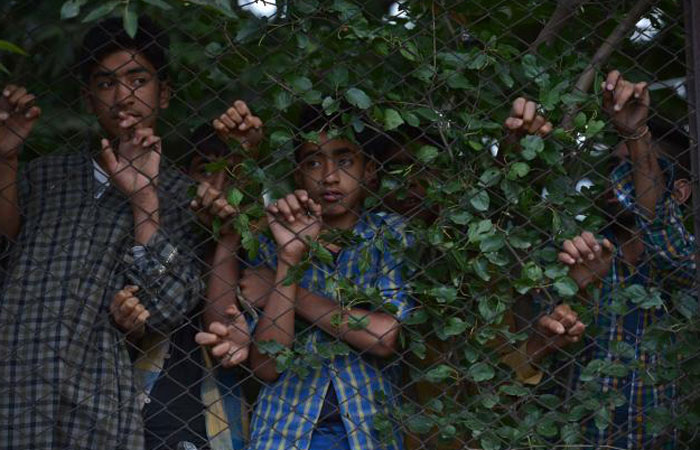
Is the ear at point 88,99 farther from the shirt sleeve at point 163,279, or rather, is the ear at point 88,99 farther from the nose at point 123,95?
the shirt sleeve at point 163,279

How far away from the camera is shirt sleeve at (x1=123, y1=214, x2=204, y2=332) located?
120 inches

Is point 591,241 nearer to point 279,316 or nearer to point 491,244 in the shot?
point 491,244

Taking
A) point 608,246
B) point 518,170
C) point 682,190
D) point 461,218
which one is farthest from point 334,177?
point 682,190

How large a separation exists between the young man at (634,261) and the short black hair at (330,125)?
563 millimetres

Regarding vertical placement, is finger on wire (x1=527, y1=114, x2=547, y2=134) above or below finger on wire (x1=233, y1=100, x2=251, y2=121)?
above

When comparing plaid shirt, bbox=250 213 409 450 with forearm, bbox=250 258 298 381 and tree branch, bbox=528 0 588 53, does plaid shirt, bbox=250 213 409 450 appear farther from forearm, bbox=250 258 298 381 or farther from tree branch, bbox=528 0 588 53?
tree branch, bbox=528 0 588 53

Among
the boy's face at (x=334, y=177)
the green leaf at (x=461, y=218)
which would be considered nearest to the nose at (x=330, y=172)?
the boy's face at (x=334, y=177)

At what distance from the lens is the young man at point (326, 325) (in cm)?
303

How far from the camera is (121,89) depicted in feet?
10.5

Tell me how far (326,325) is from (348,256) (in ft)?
0.67

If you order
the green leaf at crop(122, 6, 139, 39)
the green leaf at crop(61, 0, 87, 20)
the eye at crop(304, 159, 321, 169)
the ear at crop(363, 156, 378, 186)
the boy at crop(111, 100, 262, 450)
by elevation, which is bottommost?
the boy at crop(111, 100, 262, 450)

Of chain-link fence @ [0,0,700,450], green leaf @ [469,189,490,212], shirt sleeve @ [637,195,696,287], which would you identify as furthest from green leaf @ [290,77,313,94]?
shirt sleeve @ [637,195,696,287]

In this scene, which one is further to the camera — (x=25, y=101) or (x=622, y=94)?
(x=622, y=94)

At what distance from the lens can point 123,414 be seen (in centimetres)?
301
